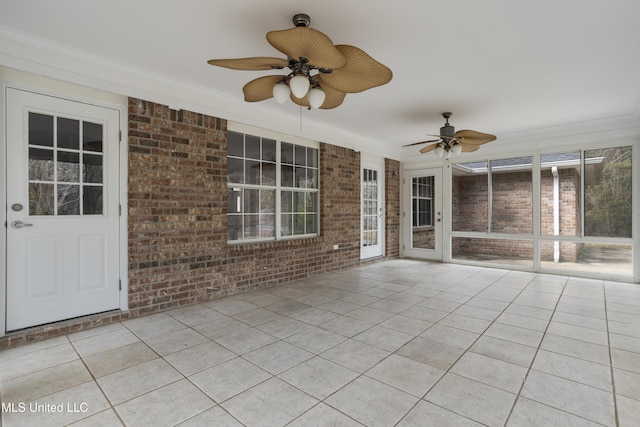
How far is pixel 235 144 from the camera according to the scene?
455cm

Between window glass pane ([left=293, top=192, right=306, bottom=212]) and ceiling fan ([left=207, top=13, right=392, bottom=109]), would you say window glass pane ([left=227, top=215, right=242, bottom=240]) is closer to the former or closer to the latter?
window glass pane ([left=293, top=192, right=306, bottom=212])

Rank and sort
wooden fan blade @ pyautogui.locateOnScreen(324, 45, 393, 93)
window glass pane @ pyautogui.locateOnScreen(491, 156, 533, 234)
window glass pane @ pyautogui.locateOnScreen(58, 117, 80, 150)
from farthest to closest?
window glass pane @ pyautogui.locateOnScreen(491, 156, 533, 234)
window glass pane @ pyautogui.locateOnScreen(58, 117, 80, 150)
wooden fan blade @ pyautogui.locateOnScreen(324, 45, 393, 93)

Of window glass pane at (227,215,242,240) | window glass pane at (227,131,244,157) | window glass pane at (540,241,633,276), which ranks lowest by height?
window glass pane at (540,241,633,276)

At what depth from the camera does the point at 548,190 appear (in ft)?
26.3

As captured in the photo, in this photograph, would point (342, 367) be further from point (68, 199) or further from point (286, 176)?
point (286, 176)

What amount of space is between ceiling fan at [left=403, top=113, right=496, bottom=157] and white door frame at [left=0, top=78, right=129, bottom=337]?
382 centimetres

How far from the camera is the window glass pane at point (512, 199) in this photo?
27.4 ft

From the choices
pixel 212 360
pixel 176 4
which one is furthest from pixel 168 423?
pixel 176 4

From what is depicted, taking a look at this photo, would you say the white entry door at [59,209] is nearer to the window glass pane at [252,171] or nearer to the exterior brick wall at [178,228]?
the exterior brick wall at [178,228]

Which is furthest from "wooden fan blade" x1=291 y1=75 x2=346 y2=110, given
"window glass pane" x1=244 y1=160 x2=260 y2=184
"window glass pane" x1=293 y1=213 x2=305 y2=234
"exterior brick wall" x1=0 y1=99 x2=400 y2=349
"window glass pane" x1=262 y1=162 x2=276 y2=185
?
"window glass pane" x1=293 y1=213 x2=305 y2=234

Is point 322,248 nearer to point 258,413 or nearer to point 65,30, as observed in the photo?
point 258,413

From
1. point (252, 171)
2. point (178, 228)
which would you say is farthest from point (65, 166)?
point (252, 171)

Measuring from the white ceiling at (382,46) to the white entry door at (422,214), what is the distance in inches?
115

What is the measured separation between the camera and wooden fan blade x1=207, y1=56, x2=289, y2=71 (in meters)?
2.21
